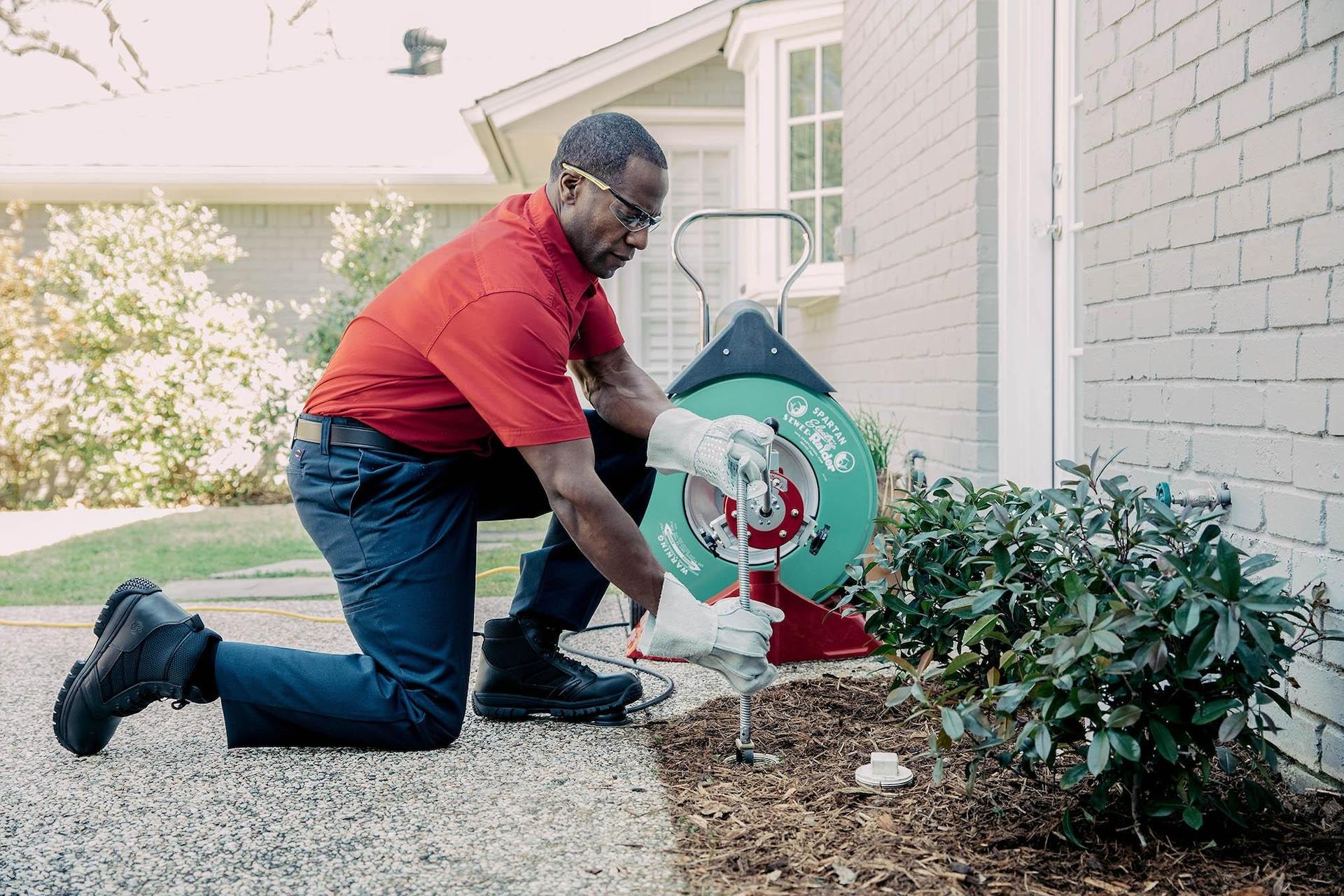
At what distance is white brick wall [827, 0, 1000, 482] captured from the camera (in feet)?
13.8

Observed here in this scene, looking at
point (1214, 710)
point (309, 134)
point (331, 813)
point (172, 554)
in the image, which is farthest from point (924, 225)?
point (309, 134)

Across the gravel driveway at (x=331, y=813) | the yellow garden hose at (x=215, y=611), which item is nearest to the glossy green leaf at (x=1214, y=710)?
the gravel driveway at (x=331, y=813)

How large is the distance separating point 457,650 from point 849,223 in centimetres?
429

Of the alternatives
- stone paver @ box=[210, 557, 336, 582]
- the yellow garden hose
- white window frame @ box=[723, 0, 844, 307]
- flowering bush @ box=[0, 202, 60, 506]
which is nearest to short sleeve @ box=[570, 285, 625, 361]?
the yellow garden hose

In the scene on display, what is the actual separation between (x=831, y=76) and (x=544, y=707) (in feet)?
17.1

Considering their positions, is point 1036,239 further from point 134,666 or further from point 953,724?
point 134,666

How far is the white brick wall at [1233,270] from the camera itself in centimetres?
212

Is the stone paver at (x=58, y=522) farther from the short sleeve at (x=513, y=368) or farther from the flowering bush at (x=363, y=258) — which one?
the short sleeve at (x=513, y=368)

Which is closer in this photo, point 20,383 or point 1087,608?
point 1087,608

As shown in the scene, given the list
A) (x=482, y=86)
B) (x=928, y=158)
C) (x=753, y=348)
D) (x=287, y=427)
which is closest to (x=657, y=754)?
(x=753, y=348)

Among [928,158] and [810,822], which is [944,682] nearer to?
[810,822]

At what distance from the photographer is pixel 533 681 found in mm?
2930

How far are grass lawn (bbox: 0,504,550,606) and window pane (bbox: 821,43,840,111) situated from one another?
310cm

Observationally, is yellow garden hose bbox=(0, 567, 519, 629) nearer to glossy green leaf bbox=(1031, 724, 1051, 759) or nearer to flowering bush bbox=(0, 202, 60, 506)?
glossy green leaf bbox=(1031, 724, 1051, 759)
